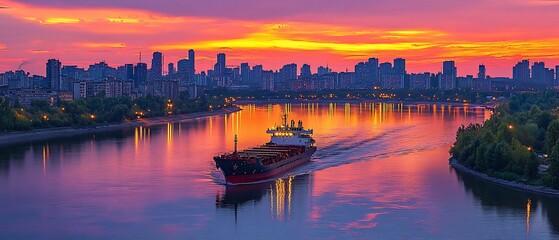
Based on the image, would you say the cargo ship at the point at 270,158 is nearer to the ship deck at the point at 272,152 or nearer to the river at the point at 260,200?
the ship deck at the point at 272,152

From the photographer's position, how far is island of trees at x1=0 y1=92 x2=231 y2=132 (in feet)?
105

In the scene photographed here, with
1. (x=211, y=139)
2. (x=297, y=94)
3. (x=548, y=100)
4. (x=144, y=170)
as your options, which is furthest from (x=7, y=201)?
(x=297, y=94)

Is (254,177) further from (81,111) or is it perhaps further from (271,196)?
(81,111)

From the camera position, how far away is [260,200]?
1597 cm

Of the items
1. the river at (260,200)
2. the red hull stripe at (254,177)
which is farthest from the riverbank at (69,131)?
the red hull stripe at (254,177)

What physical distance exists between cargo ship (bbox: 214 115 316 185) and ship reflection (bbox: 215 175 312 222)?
254mm

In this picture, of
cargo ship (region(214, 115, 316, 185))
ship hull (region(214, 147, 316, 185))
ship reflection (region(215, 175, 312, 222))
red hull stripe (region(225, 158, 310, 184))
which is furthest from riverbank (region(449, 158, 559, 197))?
ship hull (region(214, 147, 316, 185))

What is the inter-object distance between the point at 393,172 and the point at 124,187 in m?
6.60

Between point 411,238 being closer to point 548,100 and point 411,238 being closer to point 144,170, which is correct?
point 144,170

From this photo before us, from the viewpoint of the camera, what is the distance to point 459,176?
18875mm

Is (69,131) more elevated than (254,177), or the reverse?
(69,131)

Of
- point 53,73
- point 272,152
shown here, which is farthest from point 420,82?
point 272,152

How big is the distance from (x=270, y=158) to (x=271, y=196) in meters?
2.83

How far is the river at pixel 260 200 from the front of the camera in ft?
42.9
